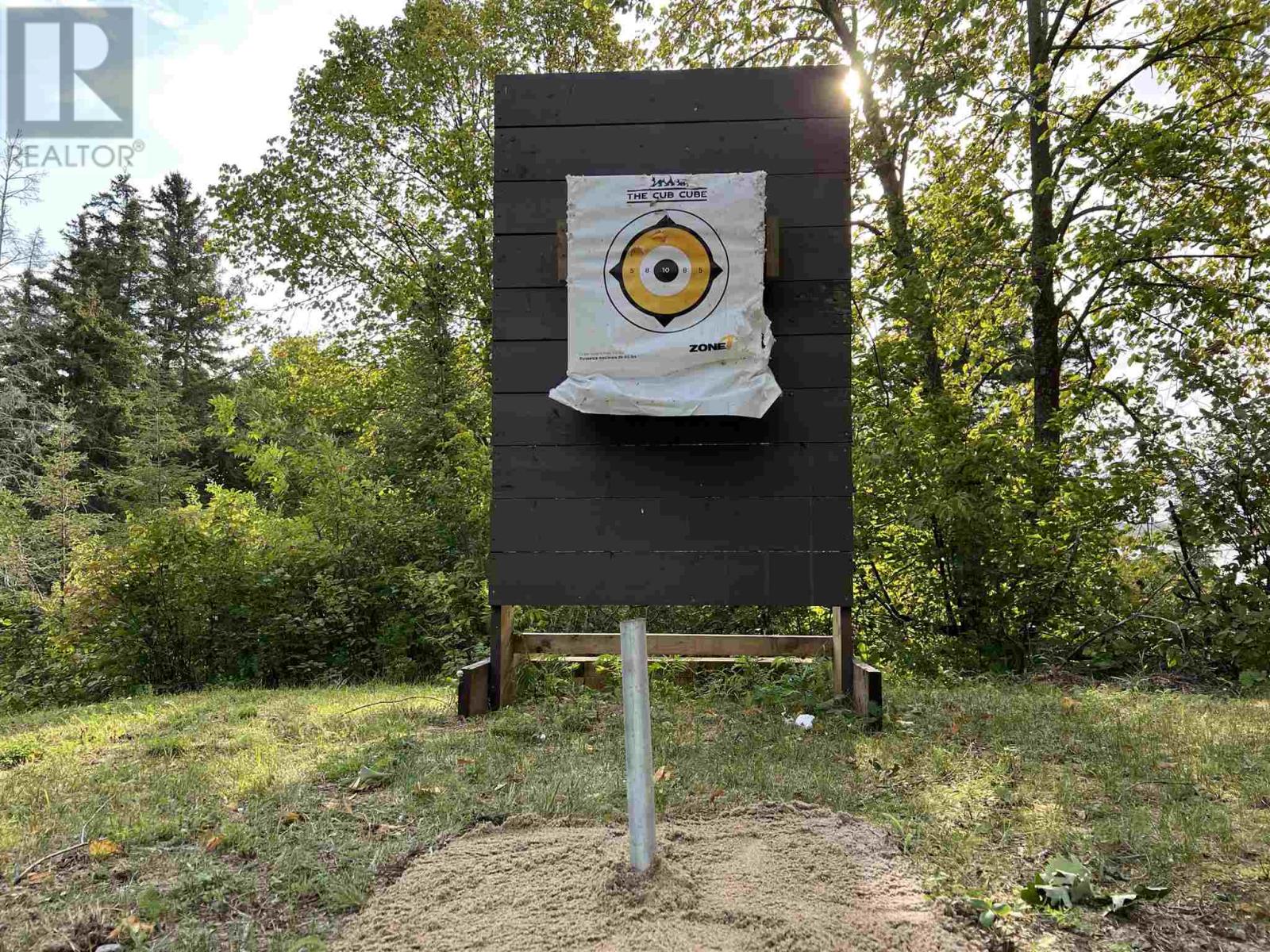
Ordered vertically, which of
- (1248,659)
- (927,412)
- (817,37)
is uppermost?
(817,37)

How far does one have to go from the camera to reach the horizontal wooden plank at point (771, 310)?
155 inches

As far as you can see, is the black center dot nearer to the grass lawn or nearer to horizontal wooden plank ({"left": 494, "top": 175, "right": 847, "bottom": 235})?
horizontal wooden plank ({"left": 494, "top": 175, "right": 847, "bottom": 235})

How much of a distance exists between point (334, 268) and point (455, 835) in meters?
10.6

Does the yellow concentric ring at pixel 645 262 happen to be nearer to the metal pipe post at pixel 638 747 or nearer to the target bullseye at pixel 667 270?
the target bullseye at pixel 667 270

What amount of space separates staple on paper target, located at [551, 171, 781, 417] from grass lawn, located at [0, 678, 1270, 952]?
5.08ft

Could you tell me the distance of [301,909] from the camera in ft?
6.17

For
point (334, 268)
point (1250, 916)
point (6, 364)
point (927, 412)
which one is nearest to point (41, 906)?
point (1250, 916)

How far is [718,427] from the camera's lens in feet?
12.9

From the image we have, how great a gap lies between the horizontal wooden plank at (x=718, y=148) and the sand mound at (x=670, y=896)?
3.10 m

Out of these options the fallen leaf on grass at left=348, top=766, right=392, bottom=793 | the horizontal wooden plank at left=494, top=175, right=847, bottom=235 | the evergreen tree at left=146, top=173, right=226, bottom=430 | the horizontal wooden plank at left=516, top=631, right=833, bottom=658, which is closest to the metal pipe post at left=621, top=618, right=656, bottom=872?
the fallen leaf on grass at left=348, top=766, right=392, bottom=793

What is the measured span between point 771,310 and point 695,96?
117 centimetres

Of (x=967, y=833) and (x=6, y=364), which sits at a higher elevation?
(x=6, y=364)

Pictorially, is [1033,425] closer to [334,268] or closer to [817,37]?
[817,37]

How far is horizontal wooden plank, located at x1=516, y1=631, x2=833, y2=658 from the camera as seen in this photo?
4.31 metres
